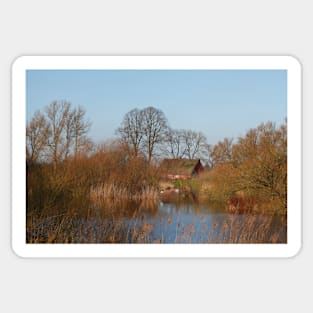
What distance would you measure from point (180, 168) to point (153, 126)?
1.46ft

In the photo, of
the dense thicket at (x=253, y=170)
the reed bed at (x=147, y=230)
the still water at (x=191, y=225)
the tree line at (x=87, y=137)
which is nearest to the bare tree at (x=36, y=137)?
the tree line at (x=87, y=137)

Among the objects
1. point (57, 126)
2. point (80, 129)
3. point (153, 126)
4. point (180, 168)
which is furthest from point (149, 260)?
point (57, 126)

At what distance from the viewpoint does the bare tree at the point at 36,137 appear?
14.3 ft

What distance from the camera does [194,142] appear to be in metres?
4.46

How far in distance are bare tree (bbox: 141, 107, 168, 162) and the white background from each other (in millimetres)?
505

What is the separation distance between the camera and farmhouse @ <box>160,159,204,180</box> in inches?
179

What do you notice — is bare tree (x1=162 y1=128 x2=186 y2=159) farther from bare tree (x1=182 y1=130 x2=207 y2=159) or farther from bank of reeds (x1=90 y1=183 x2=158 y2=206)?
bank of reeds (x1=90 y1=183 x2=158 y2=206)

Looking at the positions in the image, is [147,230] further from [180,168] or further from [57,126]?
[57,126]

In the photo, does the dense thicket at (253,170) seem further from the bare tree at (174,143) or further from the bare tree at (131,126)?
the bare tree at (131,126)

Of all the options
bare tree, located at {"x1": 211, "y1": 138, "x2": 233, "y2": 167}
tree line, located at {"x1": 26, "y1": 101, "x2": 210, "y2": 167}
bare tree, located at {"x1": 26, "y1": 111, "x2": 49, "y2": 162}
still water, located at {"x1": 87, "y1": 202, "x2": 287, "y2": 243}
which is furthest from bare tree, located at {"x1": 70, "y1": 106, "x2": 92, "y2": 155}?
bare tree, located at {"x1": 211, "y1": 138, "x2": 233, "y2": 167}

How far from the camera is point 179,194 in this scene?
4527 mm

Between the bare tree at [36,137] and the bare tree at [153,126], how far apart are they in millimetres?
838
